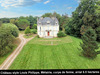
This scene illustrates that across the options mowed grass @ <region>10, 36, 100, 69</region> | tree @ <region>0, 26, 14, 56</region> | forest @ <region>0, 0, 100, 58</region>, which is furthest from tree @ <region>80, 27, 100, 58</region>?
tree @ <region>0, 26, 14, 56</region>

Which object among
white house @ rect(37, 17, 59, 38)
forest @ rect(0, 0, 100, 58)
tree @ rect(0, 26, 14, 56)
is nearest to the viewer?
forest @ rect(0, 0, 100, 58)

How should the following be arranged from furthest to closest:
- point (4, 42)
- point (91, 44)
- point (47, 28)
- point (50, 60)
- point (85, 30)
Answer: point (47, 28) < point (85, 30) < point (4, 42) < point (50, 60) < point (91, 44)

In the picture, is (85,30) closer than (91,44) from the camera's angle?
No

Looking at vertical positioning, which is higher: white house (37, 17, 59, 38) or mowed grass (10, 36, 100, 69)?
white house (37, 17, 59, 38)

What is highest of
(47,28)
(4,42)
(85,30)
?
(47,28)

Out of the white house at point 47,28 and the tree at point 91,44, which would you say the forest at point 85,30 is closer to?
the tree at point 91,44

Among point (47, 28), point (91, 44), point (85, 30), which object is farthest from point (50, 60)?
point (85, 30)

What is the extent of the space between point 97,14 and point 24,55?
33.0m

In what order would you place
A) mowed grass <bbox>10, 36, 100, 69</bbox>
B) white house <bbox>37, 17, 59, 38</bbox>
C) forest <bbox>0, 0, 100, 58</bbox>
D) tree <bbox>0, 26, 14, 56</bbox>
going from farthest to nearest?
1. white house <bbox>37, 17, 59, 38</bbox>
2. tree <bbox>0, 26, 14, 56</bbox>
3. forest <bbox>0, 0, 100, 58</bbox>
4. mowed grass <bbox>10, 36, 100, 69</bbox>

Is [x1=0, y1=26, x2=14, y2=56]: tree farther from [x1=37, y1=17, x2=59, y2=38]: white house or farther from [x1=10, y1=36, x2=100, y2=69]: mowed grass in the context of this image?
[x1=37, y1=17, x2=59, y2=38]: white house

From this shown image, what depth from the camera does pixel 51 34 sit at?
35.3 meters

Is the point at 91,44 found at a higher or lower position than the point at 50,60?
higher

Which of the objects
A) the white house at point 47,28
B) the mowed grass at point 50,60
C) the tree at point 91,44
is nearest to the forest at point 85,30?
the tree at point 91,44

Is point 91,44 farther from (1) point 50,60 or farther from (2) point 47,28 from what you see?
(2) point 47,28
